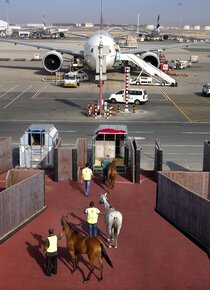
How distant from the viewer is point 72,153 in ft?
82.7

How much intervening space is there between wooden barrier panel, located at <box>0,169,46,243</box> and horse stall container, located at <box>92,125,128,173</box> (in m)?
6.89

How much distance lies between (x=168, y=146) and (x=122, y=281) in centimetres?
1862

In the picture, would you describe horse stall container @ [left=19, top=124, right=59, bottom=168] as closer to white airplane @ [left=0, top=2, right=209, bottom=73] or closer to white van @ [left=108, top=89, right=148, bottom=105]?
white van @ [left=108, top=89, right=148, bottom=105]

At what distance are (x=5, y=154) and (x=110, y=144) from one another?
6.05m

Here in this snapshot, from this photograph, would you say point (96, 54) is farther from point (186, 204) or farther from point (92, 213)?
point (92, 213)

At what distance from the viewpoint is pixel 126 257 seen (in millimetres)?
17047

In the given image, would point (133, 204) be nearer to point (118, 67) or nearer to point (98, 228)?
point (98, 228)

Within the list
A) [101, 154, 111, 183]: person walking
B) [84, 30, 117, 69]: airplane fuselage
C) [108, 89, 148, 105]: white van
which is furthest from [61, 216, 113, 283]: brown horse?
[84, 30, 117, 69]: airplane fuselage

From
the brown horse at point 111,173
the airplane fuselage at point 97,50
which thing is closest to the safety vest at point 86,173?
the brown horse at point 111,173

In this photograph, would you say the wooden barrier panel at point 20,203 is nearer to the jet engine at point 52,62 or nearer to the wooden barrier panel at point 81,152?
the wooden barrier panel at point 81,152

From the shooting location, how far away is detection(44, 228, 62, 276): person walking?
15.1m

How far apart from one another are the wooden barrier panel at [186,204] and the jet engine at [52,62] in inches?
1938

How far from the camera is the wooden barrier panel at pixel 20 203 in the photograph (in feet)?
58.0

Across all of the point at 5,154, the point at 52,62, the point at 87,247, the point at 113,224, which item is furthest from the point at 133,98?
the point at 87,247
